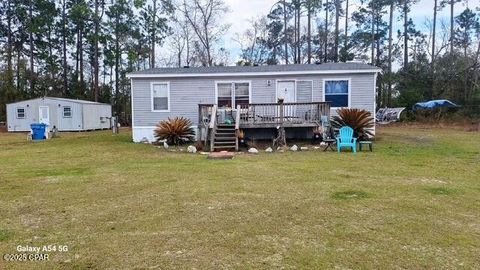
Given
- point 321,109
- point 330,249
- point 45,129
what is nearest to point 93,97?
Answer: point 45,129

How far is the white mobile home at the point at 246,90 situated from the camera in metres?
14.4

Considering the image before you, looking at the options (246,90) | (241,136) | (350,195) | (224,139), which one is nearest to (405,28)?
(246,90)

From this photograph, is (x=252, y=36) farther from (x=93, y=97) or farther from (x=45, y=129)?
(x=45, y=129)

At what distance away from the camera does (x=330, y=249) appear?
342cm

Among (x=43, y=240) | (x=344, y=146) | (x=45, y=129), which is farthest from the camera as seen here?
(x=45, y=129)

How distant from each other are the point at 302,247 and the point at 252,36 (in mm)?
34149

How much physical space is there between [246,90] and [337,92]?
3594 millimetres

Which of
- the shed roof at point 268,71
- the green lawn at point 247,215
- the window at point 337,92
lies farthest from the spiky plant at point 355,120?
the green lawn at point 247,215

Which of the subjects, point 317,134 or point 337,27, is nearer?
point 317,134

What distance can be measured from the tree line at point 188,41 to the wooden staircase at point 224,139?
2018 cm

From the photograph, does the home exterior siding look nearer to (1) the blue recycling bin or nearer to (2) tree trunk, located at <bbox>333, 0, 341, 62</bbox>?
(1) the blue recycling bin

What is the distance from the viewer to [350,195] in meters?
5.54

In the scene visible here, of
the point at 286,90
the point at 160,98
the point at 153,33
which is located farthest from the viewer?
the point at 153,33

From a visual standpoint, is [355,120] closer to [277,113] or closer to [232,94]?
[277,113]
